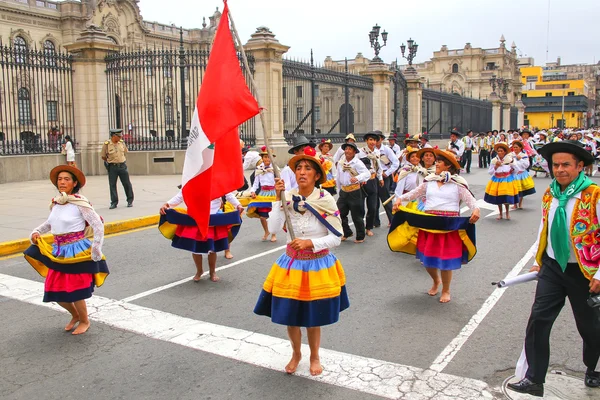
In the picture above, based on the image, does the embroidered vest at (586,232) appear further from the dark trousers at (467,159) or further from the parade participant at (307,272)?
the dark trousers at (467,159)

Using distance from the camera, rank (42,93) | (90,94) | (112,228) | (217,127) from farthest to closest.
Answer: (90,94), (42,93), (112,228), (217,127)

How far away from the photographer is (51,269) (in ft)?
18.3

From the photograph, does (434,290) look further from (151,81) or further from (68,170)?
(151,81)

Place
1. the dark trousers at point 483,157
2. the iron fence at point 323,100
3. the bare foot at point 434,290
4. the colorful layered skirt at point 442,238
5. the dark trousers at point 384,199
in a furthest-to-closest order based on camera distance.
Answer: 1. the dark trousers at point 483,157
2. the iron fence at point 323,100
3. the dark trousers at point 384,199
4. the bare foot at point 434,290
5. the colorful layered skirt at point 442,238

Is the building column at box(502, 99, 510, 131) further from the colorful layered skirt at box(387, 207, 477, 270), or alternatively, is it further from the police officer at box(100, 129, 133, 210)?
the colorful layered skirt at box(387, 207, 477, 270)

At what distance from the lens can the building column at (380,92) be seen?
28.5 meters

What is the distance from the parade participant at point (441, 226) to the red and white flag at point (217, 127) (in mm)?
2738

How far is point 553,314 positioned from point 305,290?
1.74m

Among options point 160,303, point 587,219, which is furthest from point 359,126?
point 587,219

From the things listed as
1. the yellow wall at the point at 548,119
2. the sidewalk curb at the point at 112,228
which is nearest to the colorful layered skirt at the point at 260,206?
the sidewalk curb at the point at 112,228

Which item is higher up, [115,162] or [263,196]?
[115,162]

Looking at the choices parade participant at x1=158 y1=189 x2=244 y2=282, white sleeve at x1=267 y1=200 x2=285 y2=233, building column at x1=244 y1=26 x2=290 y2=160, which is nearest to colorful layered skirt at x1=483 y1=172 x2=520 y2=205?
parade participant at x1=158 y1=189 x2=244 y2=282

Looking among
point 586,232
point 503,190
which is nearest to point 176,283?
point 586,232

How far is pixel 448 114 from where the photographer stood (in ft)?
137
